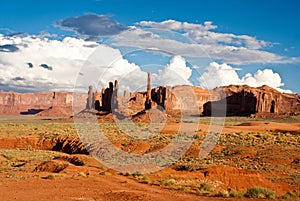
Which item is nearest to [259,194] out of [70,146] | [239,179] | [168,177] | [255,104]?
[239,179]

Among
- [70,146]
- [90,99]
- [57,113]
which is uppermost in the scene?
[90,99]

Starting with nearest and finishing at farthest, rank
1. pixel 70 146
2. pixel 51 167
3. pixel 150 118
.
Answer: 1. pixel 51 167
2. pixel 70 146
3. pixel 150 118

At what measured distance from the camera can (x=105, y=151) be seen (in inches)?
1289

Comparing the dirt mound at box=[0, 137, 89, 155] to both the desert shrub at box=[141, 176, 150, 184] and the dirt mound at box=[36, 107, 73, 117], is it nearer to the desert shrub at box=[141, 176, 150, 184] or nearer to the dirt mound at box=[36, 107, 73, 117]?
the desert shrub at box=[141, 176, 150, 184]

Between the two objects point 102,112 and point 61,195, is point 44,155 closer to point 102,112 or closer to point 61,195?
point 61,195

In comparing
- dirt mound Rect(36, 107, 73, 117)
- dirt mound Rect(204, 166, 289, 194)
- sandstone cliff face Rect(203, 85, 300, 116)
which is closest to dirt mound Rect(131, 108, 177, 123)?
dirt mound Rect(204, 166, 289, 194)

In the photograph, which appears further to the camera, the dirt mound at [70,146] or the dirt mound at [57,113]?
the dirt mound at [57,113]

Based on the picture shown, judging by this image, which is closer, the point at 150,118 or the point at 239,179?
the point at 239,179

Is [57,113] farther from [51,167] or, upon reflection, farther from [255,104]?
[51,167]

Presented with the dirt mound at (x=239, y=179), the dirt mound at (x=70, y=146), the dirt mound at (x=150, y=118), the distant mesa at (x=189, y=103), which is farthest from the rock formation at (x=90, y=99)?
the dirt mound at (x=239, y=179)

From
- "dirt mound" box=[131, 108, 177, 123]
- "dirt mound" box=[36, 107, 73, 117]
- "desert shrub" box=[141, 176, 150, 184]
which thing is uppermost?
"dirt mound" box=[131, 108, 177, 123]

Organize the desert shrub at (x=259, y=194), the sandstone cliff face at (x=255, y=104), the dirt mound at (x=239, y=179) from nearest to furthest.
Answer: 1. the desert shrub at (x=259, y=194)
2. the dirt mound at (x=239, y=179)
3. the sandstone cliff face at (x=255, y=104)

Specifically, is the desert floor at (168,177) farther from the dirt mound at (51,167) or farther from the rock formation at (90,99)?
the rock formation at (90,99)

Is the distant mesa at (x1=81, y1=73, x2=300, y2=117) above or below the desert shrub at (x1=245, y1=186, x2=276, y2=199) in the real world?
above
